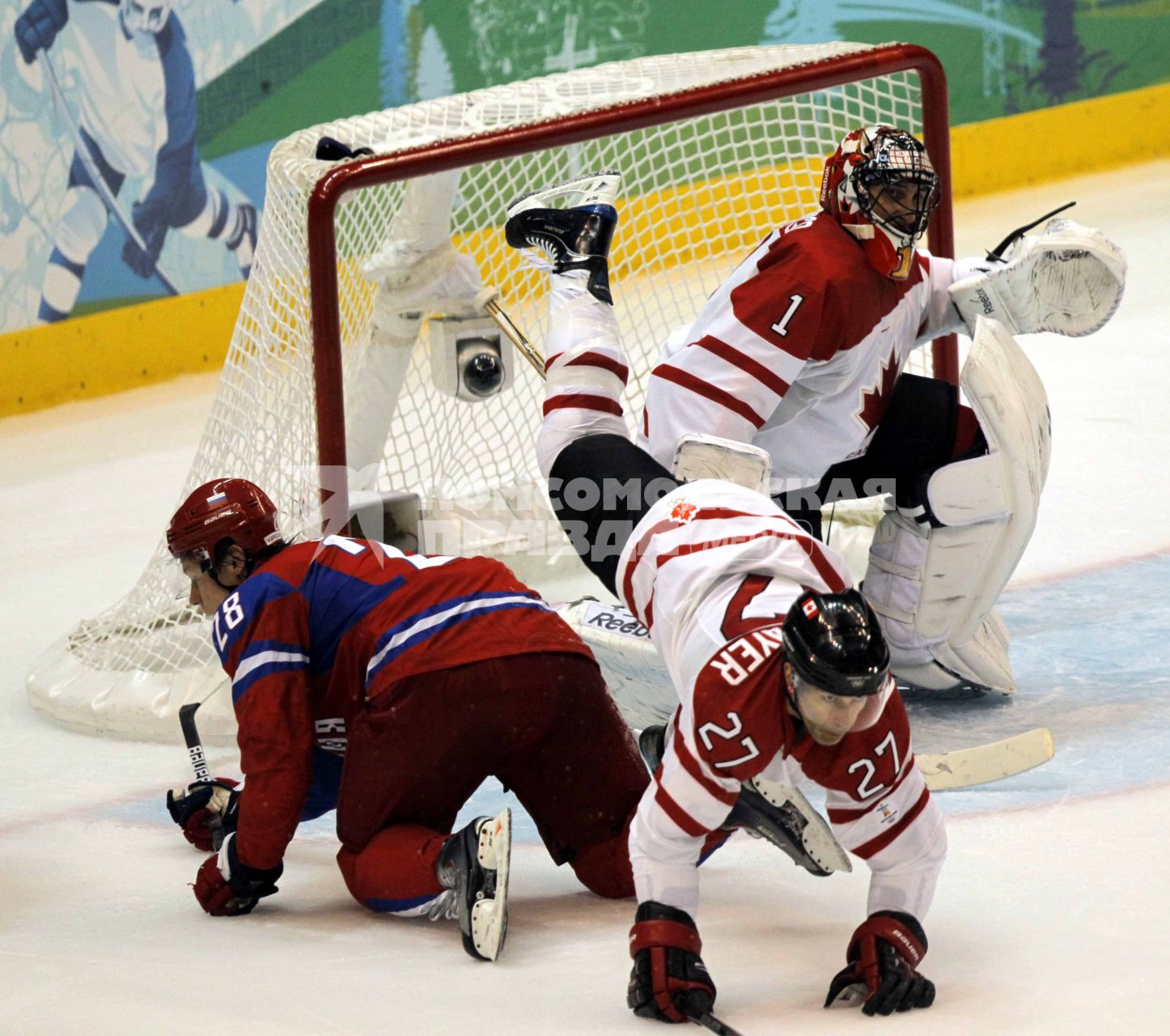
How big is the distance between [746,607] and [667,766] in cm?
20

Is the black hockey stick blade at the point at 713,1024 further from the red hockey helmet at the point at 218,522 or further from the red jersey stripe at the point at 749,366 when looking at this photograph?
the red jersey stripe at the point at 749,366

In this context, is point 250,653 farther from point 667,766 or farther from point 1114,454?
point 1114,454

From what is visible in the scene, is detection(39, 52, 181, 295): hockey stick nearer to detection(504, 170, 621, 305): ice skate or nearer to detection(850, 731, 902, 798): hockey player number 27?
detection(504, 170, 621, 305): ice skate

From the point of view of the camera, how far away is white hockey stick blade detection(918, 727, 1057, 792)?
2.77m

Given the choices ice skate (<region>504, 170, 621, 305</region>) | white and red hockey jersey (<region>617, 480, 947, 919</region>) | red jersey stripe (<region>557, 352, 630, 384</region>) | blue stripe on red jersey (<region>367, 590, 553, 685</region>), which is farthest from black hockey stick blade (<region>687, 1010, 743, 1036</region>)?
ice skate (<region>504, 170, 621, 305</region>)

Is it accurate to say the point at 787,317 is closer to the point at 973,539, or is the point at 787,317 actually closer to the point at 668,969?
the point at 973,539

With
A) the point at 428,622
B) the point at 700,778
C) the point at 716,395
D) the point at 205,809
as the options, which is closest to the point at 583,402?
the point at 716,395

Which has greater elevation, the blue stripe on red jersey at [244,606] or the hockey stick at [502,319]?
the blue stripe on red jersey at [244,606]

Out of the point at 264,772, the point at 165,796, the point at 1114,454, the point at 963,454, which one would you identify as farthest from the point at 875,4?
the point at 264,772

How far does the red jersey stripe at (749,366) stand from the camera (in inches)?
113

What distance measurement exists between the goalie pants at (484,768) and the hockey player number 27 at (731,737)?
18.3 inches

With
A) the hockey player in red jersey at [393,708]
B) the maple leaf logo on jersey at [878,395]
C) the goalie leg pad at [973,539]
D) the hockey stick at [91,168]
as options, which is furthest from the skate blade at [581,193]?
the hockey stick at [91,168]

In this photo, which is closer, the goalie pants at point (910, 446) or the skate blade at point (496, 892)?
the skate blade at point (496, 892)

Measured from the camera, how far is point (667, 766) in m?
2.04
